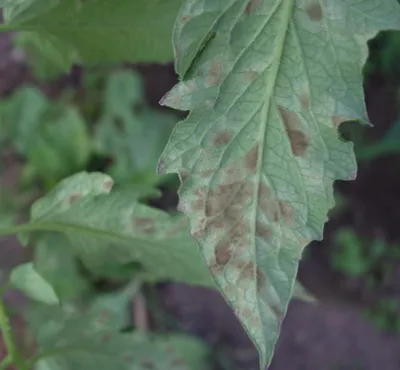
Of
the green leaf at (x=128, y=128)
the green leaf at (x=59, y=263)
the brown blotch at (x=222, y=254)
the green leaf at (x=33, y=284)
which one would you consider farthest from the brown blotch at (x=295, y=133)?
the green leaf at (x=128, y=128)

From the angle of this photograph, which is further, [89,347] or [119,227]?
[89,347]

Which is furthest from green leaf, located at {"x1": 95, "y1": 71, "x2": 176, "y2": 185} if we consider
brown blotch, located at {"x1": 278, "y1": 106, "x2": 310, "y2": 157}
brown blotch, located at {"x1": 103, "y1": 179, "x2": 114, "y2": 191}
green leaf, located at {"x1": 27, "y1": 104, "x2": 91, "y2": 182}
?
brown blotch, located at {"x1": 278, "y1": 106, "x2": 310, "y2": 157}

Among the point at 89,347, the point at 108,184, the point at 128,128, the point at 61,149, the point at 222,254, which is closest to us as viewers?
the point at 222,254

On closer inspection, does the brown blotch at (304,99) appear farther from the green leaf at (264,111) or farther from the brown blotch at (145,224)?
the brown blotch at (145,224)

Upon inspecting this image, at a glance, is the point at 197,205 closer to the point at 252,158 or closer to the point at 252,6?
the point at 252,158

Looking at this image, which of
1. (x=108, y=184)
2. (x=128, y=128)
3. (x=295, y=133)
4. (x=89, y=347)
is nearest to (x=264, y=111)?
(x=295, y=133)

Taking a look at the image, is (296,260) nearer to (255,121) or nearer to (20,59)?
(255,121)
